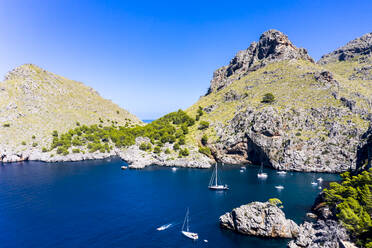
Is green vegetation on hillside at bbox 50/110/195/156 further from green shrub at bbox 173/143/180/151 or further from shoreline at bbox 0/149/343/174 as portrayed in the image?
shoreline at bbox 0/149/343/174

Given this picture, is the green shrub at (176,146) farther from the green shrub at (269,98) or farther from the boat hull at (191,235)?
the boat hull at (191,235)

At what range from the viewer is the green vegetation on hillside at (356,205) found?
4441cm

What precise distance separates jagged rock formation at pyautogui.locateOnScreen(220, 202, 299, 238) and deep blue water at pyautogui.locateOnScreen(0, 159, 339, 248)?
2.14m

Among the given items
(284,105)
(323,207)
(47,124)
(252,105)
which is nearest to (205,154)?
(252,105)

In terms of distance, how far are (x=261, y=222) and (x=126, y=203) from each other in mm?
47474

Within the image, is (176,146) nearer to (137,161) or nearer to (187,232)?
(137,161)

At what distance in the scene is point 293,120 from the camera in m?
137

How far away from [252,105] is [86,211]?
432 feet

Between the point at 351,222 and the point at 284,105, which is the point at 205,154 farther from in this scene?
the point at 351,222

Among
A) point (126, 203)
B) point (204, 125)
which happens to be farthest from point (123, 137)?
point (126, 203)

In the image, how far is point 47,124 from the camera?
19050cm

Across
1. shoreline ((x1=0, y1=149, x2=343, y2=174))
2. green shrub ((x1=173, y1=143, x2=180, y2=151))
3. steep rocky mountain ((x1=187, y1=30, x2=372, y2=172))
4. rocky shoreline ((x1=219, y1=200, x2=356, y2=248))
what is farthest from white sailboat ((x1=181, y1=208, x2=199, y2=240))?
green shrub ((x1=173, y1=143, x2=180, y2=151))

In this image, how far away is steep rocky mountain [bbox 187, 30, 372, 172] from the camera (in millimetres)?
119938

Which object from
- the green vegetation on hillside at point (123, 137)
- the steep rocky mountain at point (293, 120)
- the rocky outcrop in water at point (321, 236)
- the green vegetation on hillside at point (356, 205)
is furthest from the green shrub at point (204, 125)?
the rocky outcrop in water at point (321, 236)
